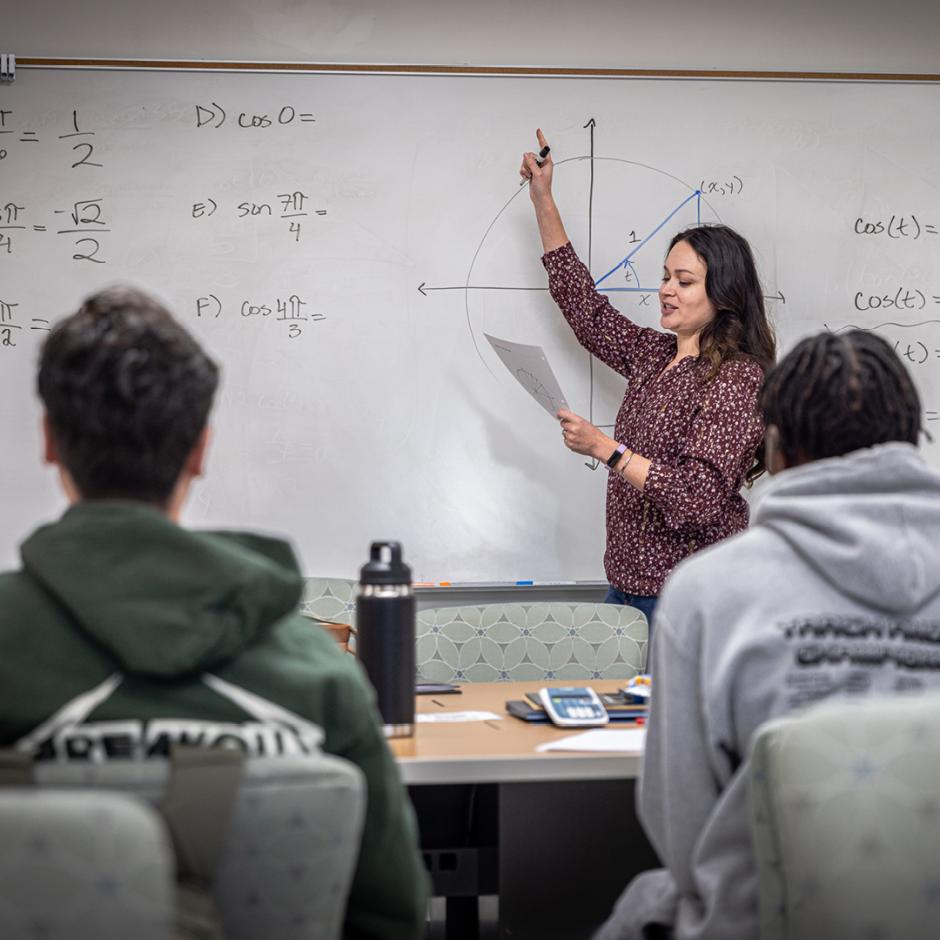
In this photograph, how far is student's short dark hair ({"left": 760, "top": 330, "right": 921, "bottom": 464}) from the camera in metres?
1.37

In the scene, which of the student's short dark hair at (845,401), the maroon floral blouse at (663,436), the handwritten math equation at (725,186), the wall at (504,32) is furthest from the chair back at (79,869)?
the handwritten math equation at (725,186)

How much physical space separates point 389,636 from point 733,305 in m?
1.62

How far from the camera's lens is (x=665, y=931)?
53.9 inches

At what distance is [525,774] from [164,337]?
2.43 ft

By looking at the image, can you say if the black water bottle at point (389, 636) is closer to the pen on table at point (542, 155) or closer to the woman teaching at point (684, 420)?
the woman teaching at point (684, 420)

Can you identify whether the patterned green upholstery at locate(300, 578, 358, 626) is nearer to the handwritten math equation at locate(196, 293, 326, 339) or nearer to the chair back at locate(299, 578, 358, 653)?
the chair back at locate(299, 578, 358, 653)

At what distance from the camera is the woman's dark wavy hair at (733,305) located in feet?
9.40

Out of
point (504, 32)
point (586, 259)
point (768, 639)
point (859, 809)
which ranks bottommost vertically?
point (859, 809)

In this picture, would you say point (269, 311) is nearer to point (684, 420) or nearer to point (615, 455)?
point (615, 455)

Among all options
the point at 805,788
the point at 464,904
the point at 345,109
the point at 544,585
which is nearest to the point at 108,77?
the point at 345,109

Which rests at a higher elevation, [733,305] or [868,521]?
[733,305]

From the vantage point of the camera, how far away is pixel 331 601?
294cm

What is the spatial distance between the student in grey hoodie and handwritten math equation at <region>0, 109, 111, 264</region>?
7.52 feet

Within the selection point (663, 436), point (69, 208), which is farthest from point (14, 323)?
point (663, 436)
